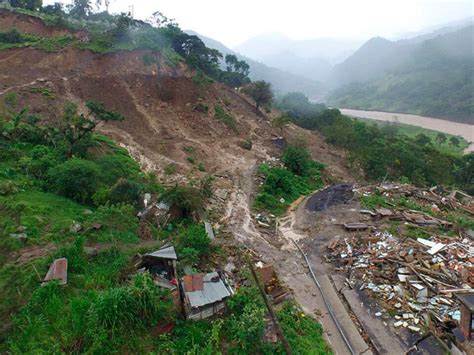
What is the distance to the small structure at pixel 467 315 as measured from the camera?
8255 millimetres

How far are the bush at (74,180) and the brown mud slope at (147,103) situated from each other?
21.7ft

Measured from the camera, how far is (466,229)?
53.3 ft

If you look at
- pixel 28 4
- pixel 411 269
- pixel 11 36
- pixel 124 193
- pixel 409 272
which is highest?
pixel 28 4

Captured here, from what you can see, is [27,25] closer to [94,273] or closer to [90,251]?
[90,251]

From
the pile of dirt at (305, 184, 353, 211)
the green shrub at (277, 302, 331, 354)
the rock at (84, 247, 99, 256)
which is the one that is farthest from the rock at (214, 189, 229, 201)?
the green shrub at (277, 302, 331, 354)

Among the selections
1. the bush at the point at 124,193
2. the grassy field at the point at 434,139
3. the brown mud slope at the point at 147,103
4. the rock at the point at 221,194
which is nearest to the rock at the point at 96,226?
the bush at the point at 124,193

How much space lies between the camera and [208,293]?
380 inches

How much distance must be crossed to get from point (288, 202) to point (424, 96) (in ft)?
278

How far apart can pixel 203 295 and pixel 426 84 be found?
102m

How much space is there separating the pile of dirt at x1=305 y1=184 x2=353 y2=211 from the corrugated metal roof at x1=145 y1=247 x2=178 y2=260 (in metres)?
11.4

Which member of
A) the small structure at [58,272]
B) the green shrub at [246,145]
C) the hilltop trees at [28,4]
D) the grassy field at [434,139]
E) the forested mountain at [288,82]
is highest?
the hilltop trees at [28,4]

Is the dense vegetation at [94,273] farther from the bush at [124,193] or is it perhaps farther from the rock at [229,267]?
the rock at [229,267]

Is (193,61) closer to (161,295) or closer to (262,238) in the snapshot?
(262,238)

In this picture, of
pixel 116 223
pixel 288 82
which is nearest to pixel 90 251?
pixel 116 223
